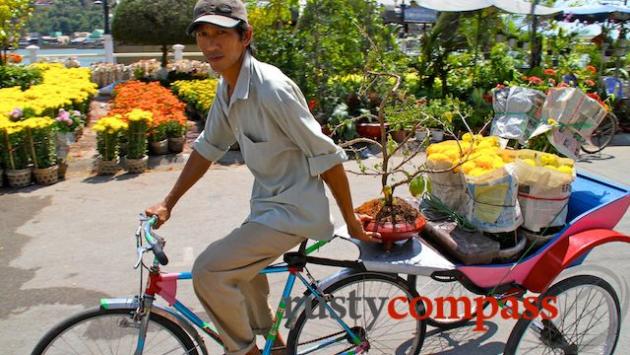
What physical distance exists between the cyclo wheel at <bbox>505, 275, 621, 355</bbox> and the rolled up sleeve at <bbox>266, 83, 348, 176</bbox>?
1248 mm

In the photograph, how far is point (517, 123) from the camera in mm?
3154

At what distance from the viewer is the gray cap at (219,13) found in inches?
77.2

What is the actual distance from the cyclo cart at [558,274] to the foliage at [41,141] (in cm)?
509

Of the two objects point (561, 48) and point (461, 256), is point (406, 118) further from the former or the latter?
point (561, 48)

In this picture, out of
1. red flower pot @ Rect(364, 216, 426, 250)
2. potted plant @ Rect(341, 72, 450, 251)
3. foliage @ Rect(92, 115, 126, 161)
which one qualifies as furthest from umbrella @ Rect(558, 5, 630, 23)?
red flower pot @ Rect(364, 216, 426, 250)

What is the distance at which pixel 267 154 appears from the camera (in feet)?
A: 7.04

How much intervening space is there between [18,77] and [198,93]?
3.43 meters

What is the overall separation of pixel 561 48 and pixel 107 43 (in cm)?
1182

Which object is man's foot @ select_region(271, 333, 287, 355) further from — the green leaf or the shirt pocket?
the green leaf

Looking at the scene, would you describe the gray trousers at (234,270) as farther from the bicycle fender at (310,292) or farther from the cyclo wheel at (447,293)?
the cyclo wheel at (447,293)

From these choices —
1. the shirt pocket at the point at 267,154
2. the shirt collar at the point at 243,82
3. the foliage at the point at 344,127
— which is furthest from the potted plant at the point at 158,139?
the shirt collar at the point at 243,82

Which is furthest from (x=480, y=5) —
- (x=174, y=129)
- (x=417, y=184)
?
(x=417, y=184)

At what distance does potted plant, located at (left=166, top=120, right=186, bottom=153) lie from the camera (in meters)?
7.66

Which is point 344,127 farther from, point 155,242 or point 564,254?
point 155,242
